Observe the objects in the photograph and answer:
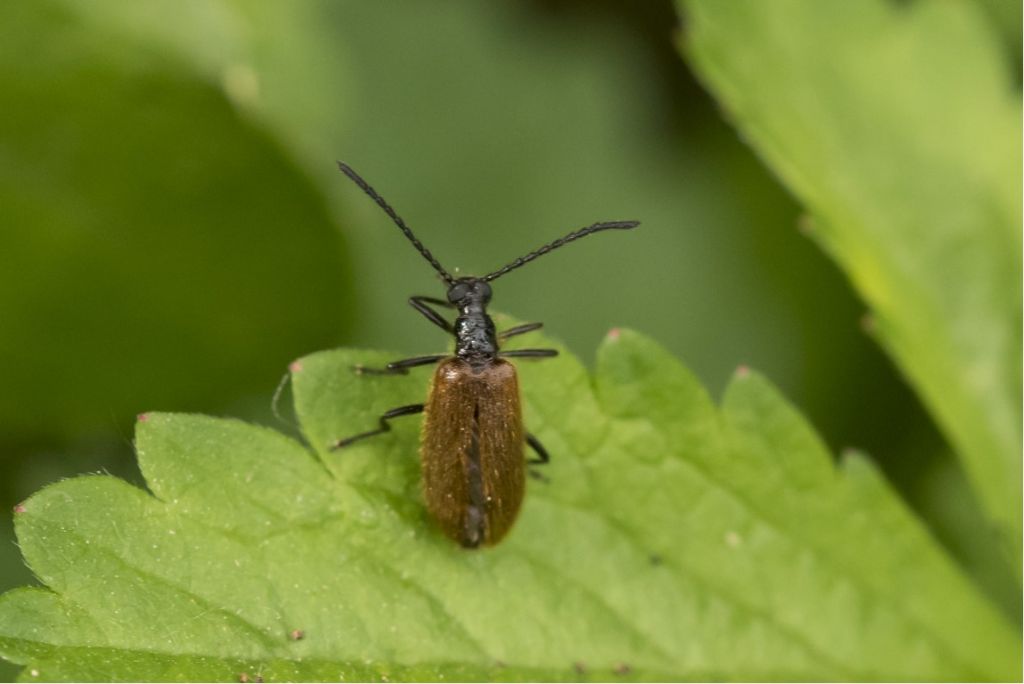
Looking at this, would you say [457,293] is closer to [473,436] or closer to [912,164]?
[473,436]

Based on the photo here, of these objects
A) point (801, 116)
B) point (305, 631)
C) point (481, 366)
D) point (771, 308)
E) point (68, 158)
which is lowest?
point (305, 631)

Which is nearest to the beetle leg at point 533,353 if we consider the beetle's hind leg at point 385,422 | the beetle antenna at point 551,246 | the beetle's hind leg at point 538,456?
the beetle's hind leg at point 538,456

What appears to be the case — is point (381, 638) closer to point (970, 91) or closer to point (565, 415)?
point (565, 415)

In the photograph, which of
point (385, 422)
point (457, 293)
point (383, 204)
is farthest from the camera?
point (457, 293)

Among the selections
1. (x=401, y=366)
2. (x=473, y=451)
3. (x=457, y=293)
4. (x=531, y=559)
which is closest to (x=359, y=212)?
(x=457, y=293)

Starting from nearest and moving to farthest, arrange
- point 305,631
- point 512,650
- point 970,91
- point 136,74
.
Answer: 1. point 305,631
2. point 512,650
3. point 970,91
4. point 136,74

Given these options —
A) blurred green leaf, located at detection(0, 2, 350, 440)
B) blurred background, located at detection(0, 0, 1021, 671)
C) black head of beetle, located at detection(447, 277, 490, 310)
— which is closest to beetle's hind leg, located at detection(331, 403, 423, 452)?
black head of beetle, located at detection(447, 277, 490, 310)

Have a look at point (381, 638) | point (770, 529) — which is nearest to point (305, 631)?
point (381, 638)
